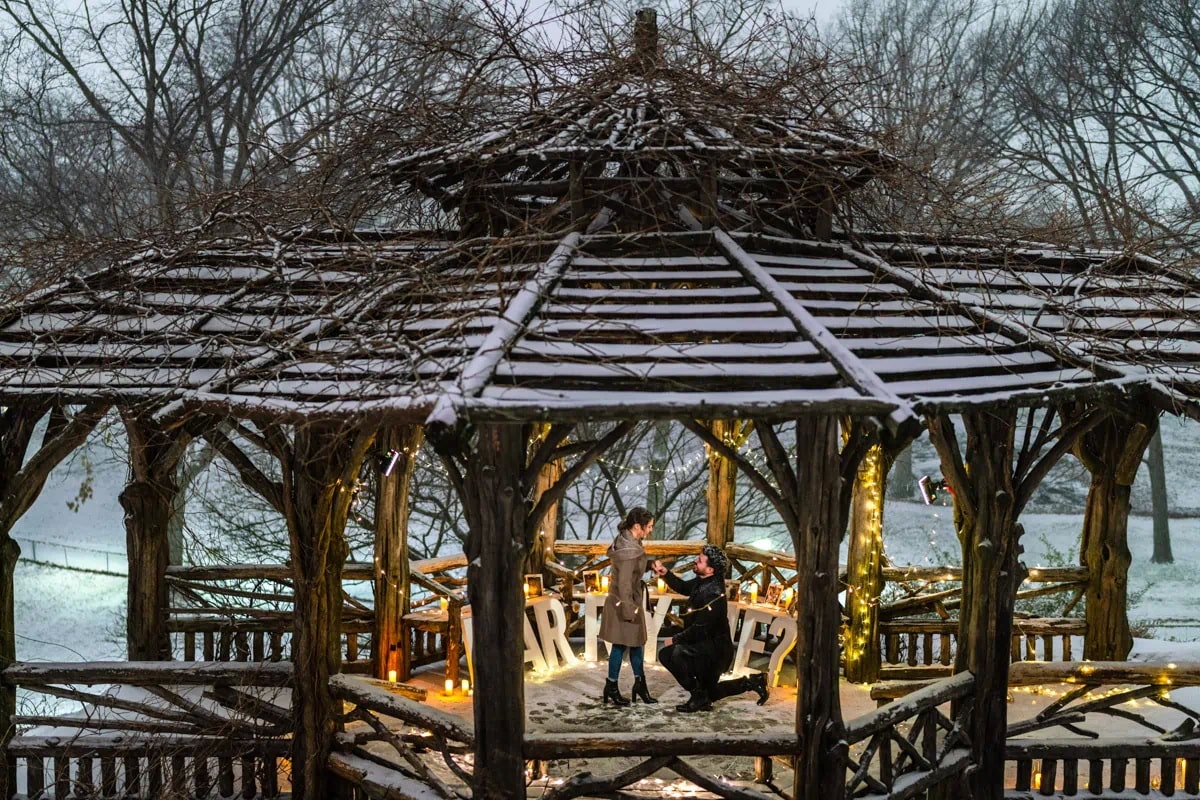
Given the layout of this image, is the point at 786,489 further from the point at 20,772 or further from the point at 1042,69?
the point at 1042,69

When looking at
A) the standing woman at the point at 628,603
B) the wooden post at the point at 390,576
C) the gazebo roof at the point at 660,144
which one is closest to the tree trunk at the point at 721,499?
the standing woman at the point at 628,603

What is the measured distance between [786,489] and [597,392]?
1659mm

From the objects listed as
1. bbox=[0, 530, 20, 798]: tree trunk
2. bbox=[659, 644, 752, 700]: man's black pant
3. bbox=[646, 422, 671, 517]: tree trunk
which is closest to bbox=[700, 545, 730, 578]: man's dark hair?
bbox=[659, 644, 752, 700]: man's black pant

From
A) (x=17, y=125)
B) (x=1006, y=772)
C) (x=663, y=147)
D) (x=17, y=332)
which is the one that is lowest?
(x=1006, y=772)

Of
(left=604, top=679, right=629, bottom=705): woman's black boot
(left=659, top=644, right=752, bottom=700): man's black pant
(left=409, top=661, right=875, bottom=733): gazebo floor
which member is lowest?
(left=409, top=661, right=875, bottom=733): gazebo floor

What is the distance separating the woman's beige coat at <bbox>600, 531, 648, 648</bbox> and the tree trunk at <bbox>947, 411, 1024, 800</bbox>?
304 centimetres

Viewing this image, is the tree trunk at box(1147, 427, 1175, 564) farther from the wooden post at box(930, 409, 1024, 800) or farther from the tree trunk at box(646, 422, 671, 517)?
the wooden post at box(930, 409, 1024, 800)

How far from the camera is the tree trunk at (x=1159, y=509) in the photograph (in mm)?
22953

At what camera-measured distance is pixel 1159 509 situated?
2327cm

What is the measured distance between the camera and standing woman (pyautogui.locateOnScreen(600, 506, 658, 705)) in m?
9.61

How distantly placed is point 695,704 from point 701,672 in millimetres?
320

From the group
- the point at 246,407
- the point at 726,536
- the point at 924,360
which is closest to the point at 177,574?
the point at 246,407

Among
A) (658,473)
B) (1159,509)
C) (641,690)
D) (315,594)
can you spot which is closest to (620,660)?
(641,690)

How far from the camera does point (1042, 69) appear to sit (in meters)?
21.2
